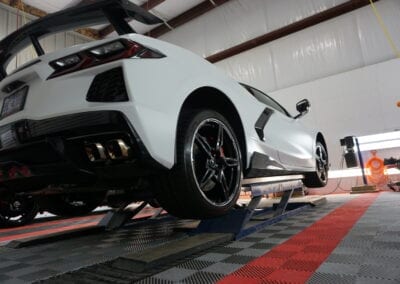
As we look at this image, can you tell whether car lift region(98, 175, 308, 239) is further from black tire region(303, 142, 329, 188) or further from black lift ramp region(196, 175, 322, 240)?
black tire region(303, 142, 329, 188)

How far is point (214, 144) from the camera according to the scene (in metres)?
1.75

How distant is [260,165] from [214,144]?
51 centimetres

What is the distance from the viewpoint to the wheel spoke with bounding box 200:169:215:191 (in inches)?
63.4

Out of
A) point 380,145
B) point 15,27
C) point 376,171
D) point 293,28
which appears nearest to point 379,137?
point 380,145

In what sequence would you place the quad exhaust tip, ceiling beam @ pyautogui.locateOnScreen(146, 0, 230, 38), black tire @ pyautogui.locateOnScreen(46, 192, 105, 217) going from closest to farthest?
the quad exhaust tip → black tire @ pyautogui.locateOnScreen(46, 192, 105, 217) → ceiling beam @ pyautogui.locateOnScreen(146, 0, 230, 38)

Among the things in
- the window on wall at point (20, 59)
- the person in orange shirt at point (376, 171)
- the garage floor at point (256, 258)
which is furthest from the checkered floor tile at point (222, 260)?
the window on wall at point (20, 59)

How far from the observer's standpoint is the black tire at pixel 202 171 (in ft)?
4.67

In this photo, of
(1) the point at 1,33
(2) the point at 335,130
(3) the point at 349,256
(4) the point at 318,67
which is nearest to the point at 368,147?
(2) the point at 335,130

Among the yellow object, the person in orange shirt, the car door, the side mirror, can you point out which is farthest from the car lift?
the yellow object

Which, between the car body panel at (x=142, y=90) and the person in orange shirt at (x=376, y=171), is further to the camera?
the person in orange shirt at (x=376, y=171)

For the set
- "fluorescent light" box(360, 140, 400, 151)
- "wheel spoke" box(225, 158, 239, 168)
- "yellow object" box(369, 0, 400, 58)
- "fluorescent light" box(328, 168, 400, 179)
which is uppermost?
"yellow object" box(369, 0, 400, 58)

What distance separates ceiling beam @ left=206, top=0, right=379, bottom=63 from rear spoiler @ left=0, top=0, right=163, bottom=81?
24.9 feet

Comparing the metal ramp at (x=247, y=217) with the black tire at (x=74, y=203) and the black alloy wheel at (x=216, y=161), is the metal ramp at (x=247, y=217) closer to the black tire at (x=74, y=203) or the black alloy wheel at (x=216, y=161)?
the black alloy wheel at (x=216, y=161)

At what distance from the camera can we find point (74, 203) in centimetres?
236
